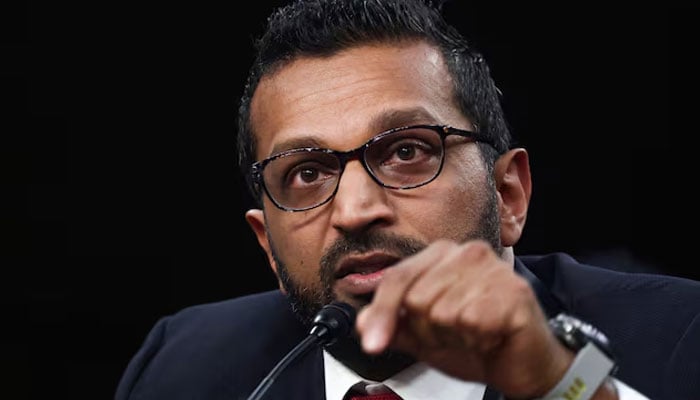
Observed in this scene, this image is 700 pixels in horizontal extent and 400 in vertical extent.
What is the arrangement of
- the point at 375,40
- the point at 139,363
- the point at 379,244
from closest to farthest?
the point at 379,244 → the point at 375,40 → the point at 139,363

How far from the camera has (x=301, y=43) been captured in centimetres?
191

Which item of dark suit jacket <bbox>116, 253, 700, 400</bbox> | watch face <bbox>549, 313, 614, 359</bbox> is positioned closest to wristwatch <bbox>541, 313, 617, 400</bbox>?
watch face <bbox>549, 313, 614, 359</bbox>

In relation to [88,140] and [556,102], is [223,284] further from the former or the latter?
[556,102]

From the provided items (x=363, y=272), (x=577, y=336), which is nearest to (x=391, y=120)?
(x=363, y=272)

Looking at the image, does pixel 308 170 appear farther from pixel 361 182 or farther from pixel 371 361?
pixel 371 361

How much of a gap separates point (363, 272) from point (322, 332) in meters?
0.21

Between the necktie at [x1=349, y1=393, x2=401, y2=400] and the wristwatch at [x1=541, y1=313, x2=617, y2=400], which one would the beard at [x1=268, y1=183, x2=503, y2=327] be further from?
the wristwatch at [x1=541, y1=313, x2=617, y2=400]

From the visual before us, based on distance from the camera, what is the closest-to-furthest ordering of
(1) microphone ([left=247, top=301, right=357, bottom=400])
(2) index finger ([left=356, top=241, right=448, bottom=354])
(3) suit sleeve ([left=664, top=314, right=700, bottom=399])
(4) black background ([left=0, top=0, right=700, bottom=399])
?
(2) index finger ([left=356, top=241, right=448, bottom=354]) → (1) microphone ([left=247, top=301, right=357, bottom=400]) → (3) suit sleeve ([left=664, top=314, right=700, bottom=399]) → (4) black background ([left=0, top=0, right=700, bottom=399])

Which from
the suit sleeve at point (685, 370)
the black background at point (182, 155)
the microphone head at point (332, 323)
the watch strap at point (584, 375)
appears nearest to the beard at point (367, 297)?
the microphone head at point (332, 323)

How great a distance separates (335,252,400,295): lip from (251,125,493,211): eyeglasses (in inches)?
5.6

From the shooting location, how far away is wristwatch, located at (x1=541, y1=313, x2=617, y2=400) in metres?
1.18

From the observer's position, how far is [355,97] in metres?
1.76

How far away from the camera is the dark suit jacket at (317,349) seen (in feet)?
5.51

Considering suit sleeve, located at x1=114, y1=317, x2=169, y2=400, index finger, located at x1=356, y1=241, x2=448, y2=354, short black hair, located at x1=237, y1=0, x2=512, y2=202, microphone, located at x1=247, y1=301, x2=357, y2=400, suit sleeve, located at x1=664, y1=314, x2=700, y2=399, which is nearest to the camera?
index finger, located at x1=356, y1=241, x2=448, y2=354
